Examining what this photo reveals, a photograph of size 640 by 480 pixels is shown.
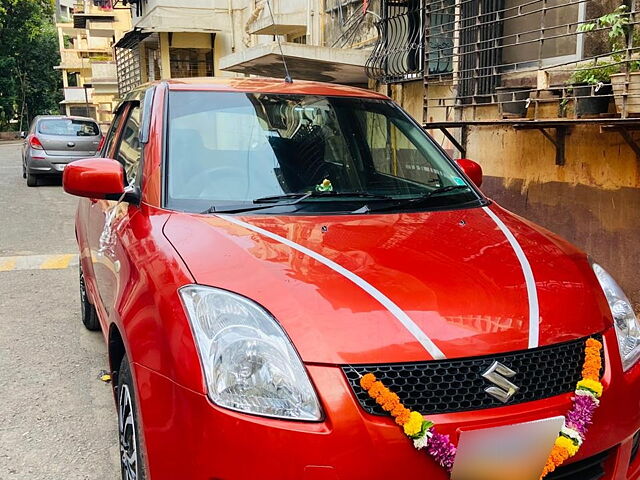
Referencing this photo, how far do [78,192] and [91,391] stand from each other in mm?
1496

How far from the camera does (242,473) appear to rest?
159 cm

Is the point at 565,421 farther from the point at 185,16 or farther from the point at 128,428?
the point at 185,16

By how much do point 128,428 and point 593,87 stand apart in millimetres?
4094

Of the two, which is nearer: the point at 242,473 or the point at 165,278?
the point at 242,473

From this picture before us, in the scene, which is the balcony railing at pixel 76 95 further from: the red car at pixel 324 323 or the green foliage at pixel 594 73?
the red car at pixel 324 323

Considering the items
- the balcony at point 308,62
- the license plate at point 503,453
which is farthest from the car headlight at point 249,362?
the balcony at point 308,62

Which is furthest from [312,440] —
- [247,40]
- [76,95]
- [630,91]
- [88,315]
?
[76,95]

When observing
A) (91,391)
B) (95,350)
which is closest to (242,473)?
(91,391)

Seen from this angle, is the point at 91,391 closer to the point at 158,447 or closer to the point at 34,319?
the point at 34,319

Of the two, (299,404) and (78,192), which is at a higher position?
(78,192)

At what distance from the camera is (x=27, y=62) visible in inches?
1572

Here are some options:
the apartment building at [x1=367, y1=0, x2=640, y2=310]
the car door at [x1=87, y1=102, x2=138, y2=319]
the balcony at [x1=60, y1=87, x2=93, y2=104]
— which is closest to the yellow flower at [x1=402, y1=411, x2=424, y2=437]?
the car door at [x1=87, y1=102, x2=138, y2=319]

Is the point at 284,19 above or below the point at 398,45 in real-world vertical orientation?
above

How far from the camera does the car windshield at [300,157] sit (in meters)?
2.64
